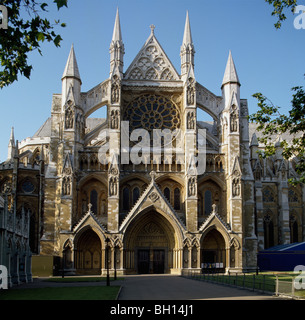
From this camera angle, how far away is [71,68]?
153 ft

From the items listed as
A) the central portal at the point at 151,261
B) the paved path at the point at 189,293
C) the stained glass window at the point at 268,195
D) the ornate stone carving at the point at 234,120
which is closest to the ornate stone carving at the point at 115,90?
the ornate stone carving at the point at 234,120

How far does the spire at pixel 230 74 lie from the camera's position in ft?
156

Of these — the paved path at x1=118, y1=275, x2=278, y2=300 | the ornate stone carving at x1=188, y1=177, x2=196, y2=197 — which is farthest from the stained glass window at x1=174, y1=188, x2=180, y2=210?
the paved path at x1=118, y1=275, x2=278, y2=300

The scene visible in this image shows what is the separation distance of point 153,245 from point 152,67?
1794 centimetres

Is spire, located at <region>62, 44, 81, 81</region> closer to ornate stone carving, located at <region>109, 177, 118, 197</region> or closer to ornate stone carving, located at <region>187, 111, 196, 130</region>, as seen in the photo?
ornate stone carving, located at <region>109, 177, 118, 197</region>

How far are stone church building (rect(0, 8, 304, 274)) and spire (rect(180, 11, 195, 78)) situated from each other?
12 centimetres

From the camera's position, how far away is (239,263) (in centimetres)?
4372

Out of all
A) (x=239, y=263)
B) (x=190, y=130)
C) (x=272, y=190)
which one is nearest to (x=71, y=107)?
(x=190, y=130)

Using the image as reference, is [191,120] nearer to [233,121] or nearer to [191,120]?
[191,120]

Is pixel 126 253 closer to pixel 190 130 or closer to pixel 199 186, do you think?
pixel 199 186

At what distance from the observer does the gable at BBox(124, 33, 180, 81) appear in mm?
48750

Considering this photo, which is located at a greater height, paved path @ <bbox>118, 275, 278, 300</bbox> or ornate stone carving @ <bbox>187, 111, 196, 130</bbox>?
ornate stone carving @ <bbox>187, 111, 196, 130</bbox>

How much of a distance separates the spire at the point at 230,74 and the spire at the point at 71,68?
14.6 meters

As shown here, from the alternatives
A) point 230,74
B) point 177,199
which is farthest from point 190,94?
point 177,199
